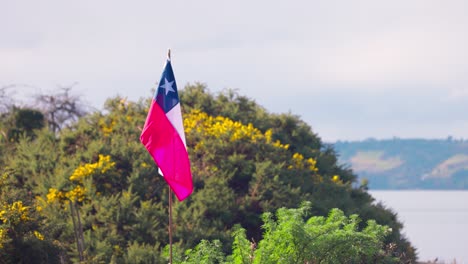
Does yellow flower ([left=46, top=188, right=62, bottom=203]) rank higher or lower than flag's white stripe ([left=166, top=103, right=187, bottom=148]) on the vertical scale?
higher

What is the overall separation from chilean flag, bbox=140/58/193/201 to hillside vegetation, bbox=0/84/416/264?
4070mm

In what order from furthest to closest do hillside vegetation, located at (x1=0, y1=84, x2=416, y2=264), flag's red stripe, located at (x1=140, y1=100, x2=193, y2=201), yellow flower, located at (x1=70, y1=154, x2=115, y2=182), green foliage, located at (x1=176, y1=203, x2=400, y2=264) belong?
yellow flower, located at (x1=70, y1=154, x2=115, y2=182) < hillside vegetation, located at (x1=0, y1=84, x2=416, y2=264) < green foliage, located at (x1=176, y1=203, x2=400, y2=264) < flag's red stripe, located at (x1=140, y1=100, x2=193, y2=201)

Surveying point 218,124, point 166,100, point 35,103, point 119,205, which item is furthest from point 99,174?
point 35,103

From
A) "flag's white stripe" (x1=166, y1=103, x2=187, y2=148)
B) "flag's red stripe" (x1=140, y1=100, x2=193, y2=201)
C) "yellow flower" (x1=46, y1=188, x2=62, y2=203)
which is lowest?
"flag's red stripe" (x1=140, y1=100, x2=193, y2=201)

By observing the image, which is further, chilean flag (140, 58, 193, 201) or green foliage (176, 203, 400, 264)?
green foliage (176, 203, 400, 264)

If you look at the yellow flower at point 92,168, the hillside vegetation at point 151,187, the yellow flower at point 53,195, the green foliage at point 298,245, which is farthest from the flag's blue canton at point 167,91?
the yellow flower at point 92,168

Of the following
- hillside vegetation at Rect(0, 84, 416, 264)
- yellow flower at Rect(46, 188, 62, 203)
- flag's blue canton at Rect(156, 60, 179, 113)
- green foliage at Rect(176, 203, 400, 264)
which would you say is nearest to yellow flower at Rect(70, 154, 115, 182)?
hillside vegetation at Rect(0, 84, 416, 264)

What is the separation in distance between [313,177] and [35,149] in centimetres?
796

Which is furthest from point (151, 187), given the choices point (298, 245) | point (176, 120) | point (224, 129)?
point (176, 120)

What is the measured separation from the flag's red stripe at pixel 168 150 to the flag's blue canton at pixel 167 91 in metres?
0.10

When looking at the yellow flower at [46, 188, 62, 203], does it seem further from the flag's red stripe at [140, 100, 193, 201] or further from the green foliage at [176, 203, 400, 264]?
the flag's red stripe at [140, 100, 193, 201]

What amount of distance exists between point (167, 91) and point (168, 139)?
670mm

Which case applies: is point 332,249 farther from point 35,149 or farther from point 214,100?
point 214,100

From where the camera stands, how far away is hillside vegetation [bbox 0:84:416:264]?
75.4 ft
